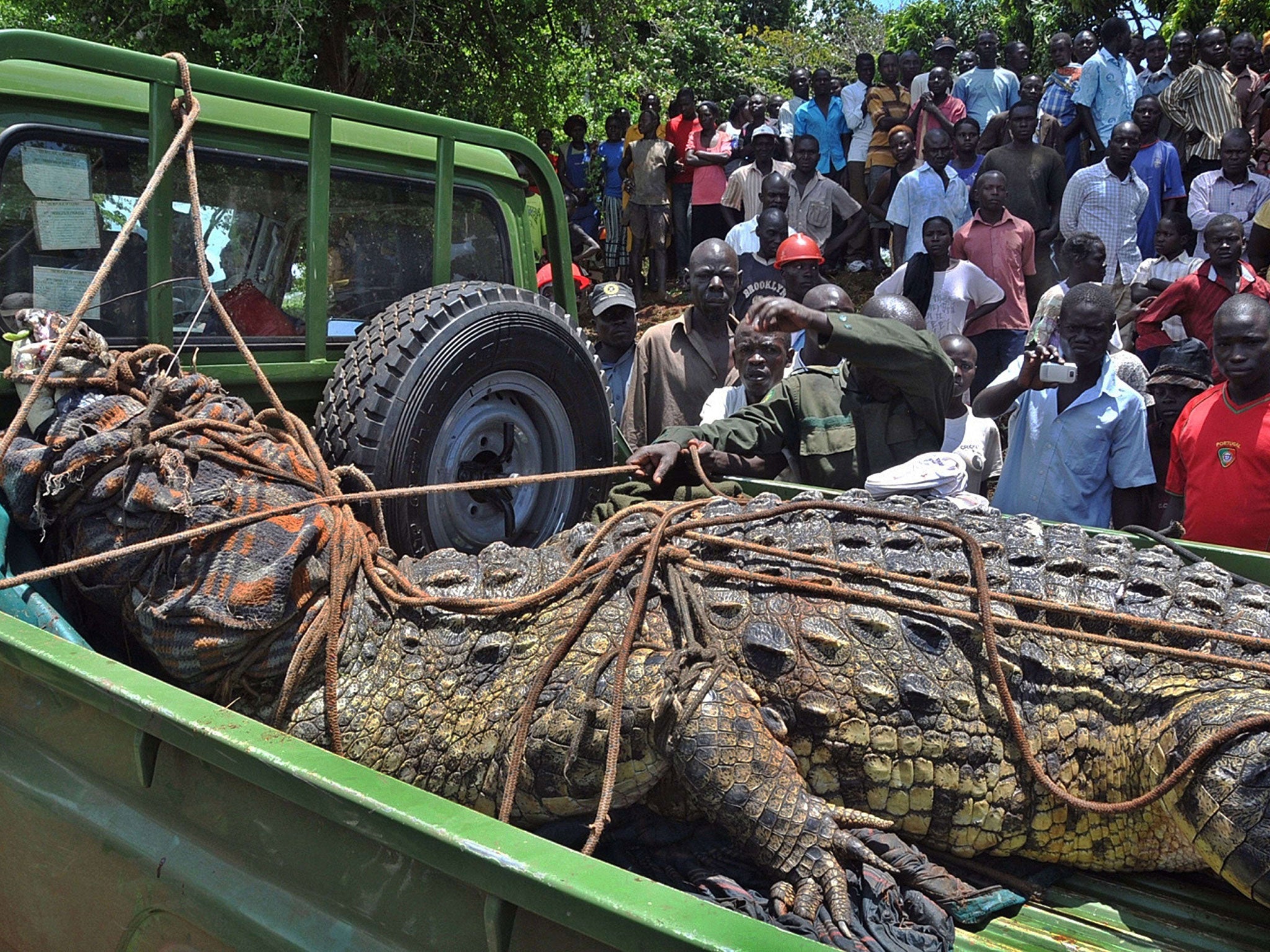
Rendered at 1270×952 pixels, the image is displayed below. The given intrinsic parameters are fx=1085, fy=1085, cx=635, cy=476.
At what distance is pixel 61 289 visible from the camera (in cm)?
297

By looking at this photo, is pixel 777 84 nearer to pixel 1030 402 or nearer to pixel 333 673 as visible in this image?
pixel 1030 402

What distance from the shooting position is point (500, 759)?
2.56 meters

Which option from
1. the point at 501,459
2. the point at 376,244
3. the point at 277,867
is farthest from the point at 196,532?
the point at 376,244

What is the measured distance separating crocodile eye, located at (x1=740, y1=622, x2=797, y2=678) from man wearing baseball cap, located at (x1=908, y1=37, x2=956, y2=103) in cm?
838

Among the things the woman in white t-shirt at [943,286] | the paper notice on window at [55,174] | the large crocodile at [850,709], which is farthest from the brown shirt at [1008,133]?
the paper notice on window at [55,174]

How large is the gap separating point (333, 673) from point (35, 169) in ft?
5.21

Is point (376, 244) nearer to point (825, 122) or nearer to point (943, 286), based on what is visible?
point (943, 286)

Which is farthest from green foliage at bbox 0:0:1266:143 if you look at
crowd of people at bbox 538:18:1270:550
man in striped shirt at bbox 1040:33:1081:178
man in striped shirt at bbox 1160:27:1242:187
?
man in striped shirt at bbox 1160:27:1242:187

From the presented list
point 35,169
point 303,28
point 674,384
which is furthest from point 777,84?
point 35,169

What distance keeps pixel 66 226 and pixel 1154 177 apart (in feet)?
24.6

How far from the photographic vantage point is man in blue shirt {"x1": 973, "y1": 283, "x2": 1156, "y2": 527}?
406 centimetres

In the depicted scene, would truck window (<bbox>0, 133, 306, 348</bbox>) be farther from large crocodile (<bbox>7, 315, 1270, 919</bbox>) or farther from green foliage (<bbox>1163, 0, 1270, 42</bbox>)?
green foliage (<bbox>1163, 0, 1270, 42</bbox>)

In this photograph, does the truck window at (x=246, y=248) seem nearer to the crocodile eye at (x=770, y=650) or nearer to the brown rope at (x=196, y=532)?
the brown rope at (x=196, y=532)

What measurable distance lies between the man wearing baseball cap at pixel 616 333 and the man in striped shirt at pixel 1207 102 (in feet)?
17.6
